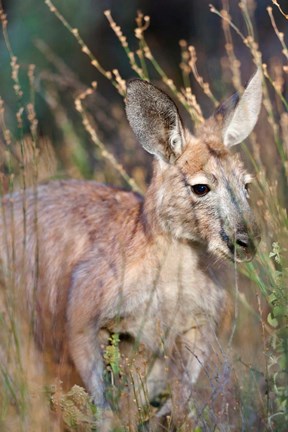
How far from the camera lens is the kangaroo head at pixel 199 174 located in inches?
164

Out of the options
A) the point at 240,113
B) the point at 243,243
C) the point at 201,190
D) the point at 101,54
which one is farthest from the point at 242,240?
the point at 101,54

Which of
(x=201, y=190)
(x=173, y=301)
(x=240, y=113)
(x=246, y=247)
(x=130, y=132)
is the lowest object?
(x=173, y=301)

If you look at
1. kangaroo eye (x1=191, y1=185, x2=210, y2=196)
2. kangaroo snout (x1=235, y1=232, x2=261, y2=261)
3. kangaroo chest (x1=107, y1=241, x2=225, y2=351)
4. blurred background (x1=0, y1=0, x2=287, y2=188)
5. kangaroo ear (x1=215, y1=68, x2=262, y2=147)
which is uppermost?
blurred background (x1=0, y1=0, x2=287, y2=188)

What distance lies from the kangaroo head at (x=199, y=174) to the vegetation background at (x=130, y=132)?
0.16 metres

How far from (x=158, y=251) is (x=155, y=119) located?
26.5 inches

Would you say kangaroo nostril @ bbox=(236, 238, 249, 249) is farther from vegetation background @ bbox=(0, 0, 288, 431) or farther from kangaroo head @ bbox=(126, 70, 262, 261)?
vegetation background @ bbox=(0, 0, 288, 431)

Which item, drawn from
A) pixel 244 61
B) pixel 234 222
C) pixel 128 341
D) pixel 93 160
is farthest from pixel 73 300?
pixel 244 61

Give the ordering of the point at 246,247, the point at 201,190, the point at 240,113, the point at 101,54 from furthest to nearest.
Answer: the point at 101,54 → the point at 240,113 → the point at 201,190 → the point at 246,247

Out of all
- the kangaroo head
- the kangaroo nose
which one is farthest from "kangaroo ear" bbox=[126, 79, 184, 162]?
the kangaroo nose

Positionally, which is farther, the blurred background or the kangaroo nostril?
the blurred background

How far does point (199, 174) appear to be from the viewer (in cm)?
437

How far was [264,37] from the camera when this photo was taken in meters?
10.5

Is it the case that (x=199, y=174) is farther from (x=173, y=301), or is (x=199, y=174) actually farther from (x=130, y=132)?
(x=130, y=132)

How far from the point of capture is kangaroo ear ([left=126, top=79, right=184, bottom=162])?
4328 millimetres
